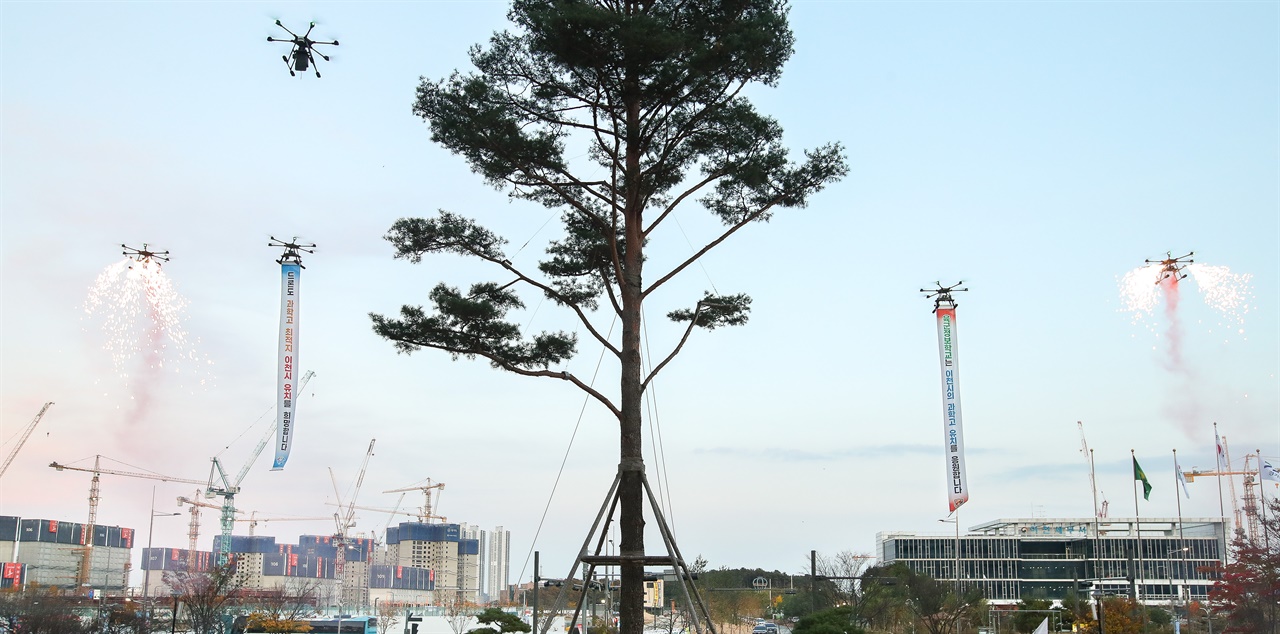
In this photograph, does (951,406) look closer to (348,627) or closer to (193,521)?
(348,627)

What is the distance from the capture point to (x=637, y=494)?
15984 mm

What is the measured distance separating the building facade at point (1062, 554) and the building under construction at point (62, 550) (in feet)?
406

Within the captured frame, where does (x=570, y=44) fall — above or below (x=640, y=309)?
above

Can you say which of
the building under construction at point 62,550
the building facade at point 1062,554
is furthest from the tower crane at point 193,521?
the building facade at point 1062,554

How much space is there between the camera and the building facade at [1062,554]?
99.9 m

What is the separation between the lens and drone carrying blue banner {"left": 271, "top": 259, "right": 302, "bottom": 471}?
918 inches

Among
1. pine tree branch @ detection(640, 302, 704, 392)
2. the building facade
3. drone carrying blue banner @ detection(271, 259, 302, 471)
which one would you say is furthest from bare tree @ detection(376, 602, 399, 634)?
pine tree branch @ detection(640, 302, 704, 392)

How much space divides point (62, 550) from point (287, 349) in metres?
181

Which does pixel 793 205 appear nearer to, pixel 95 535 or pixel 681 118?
pixel 681 118

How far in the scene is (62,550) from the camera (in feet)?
581

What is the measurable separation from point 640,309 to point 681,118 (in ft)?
10.0

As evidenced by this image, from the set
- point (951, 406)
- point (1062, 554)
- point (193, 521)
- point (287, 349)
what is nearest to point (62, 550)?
point (193, 521)

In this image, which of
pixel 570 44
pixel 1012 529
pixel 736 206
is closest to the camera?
pixel 570 44

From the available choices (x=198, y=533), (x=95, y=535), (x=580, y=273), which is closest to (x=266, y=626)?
(x=580, y=273)
